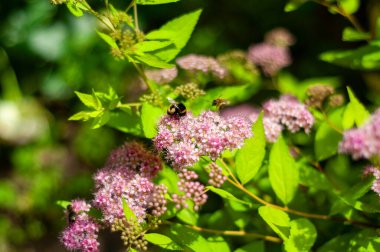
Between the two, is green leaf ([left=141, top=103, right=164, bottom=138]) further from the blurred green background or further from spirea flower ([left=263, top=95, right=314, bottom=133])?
the blurred green background

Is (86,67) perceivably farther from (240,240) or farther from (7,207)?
(240,240)

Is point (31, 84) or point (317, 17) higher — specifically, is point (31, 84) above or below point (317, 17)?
below

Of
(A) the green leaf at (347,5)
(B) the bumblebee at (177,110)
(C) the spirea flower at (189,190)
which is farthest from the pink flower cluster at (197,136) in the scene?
(A) the green leaf at (347,5)

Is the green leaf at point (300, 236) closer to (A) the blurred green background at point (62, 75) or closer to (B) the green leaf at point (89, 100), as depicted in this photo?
(B) the green leaf at point (89, 100)

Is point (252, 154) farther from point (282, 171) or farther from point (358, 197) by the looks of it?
point (358, 197)

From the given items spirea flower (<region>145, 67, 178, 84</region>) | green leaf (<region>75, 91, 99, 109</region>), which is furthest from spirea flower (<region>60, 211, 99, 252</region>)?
spirea flower (<region>145, 67, 178, 84</region>)

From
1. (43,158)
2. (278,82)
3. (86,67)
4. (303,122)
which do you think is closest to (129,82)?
(86,67)

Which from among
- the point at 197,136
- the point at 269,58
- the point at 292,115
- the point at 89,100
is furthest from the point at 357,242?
the point at 269,58
